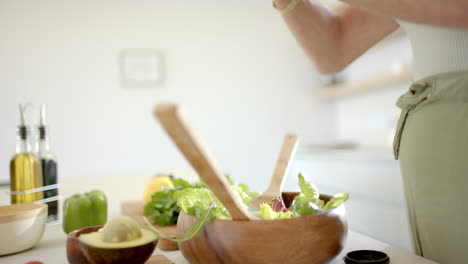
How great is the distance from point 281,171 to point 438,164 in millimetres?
348

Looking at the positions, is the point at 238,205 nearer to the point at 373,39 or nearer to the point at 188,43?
the point at 373,39

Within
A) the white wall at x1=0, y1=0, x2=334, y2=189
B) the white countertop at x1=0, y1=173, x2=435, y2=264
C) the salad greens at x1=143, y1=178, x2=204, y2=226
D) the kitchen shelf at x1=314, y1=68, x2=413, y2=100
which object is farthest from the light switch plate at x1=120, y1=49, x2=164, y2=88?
the salad greens at x1=143, y1=178, x2=204, y2=226

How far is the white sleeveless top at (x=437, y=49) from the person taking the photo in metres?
0.96

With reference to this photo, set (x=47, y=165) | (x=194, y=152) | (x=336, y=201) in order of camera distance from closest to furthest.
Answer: (x=194, y=152) < (x=336, y=201) < (x=47, y=165)

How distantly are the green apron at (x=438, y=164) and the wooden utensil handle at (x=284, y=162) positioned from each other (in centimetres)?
31

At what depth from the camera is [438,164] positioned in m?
0.89

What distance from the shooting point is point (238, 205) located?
63 cm

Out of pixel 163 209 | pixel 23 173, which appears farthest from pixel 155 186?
pixel 23 173

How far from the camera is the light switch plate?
A: 3861 millimetres

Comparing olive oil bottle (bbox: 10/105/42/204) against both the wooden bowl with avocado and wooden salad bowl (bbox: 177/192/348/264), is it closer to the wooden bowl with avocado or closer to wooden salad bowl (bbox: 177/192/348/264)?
the wooden bowl with avocado

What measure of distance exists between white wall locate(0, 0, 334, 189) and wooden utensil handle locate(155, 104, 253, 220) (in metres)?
3.36

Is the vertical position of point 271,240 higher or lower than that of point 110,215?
higher

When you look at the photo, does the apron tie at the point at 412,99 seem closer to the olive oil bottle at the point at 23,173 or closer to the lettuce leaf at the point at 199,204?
the lettuce leaf at the point at 199,204

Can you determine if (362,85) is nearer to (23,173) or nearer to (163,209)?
(163,209)
